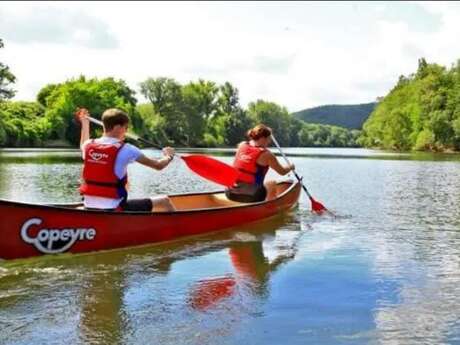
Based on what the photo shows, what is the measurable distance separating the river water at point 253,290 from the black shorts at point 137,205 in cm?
58

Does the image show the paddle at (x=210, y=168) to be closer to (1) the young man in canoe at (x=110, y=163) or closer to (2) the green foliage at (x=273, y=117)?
(1) the young man in canoe at (x=110, y=163)

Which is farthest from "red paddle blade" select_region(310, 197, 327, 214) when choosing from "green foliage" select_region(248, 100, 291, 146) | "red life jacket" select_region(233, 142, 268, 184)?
"green foliage" select_region(248, 100, 291, 146)

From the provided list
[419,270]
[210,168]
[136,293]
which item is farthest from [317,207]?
[136,293]

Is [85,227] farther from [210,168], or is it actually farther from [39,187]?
[39,187]

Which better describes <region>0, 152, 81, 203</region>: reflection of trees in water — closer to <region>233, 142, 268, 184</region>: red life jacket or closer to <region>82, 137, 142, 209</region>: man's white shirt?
<region>233, 142, 268, 184</region>: red life jacket

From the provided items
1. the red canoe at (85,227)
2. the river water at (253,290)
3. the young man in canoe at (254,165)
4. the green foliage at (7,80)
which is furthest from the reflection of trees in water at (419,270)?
the green foliage at (7,80)

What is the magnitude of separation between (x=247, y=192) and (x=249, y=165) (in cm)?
67

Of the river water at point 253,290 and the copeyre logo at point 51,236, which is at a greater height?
the copeyre logo at point 51,236

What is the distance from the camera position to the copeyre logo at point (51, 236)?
7336 mm

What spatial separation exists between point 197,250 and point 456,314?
168 inches

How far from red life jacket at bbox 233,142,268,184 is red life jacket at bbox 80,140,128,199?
12.3 ft

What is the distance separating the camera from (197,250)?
9117 mm

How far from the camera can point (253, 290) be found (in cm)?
664

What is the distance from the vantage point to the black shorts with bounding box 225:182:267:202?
12.0 meters
